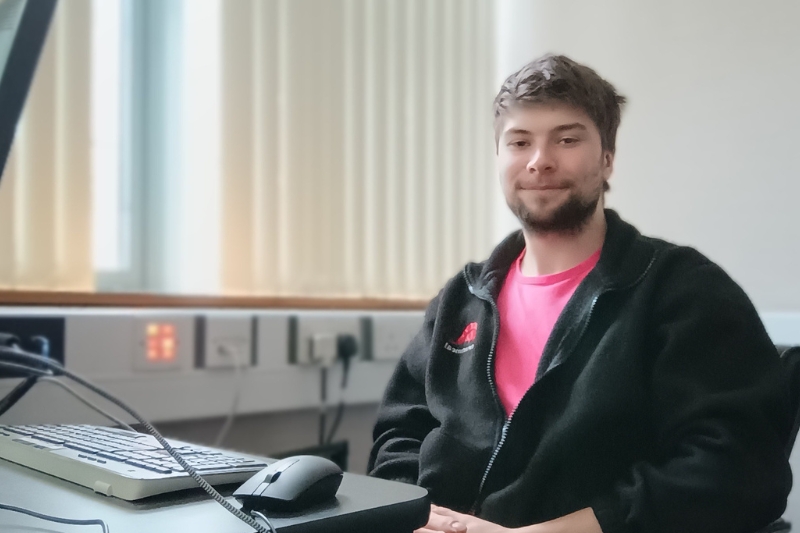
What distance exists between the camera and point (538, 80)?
94cm

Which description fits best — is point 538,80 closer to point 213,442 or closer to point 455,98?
point 213,442

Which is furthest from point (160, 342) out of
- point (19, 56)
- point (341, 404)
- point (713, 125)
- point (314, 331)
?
point (713, 125)

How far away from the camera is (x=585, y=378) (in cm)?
88

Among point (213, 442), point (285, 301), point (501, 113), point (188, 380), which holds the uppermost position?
point (501, 113)

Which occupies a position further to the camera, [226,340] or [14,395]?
[226,340]

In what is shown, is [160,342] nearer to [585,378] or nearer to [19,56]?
[19,56]

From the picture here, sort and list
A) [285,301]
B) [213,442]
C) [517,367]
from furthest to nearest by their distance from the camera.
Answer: [285,301] → [213,442] → [517,367]

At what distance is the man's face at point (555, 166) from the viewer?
3.05ft

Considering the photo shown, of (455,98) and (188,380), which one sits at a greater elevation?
(455,98)

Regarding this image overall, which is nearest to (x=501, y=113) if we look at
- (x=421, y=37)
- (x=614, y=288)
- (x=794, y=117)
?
(x=614, y=288)

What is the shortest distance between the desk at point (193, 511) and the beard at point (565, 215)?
15.1 inches

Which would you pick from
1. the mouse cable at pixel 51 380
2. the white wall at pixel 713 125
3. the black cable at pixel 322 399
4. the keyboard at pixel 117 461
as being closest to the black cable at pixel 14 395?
the mouse cable at pixel 51 380

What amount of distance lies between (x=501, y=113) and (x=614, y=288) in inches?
10.1

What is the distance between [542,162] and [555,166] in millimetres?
18
